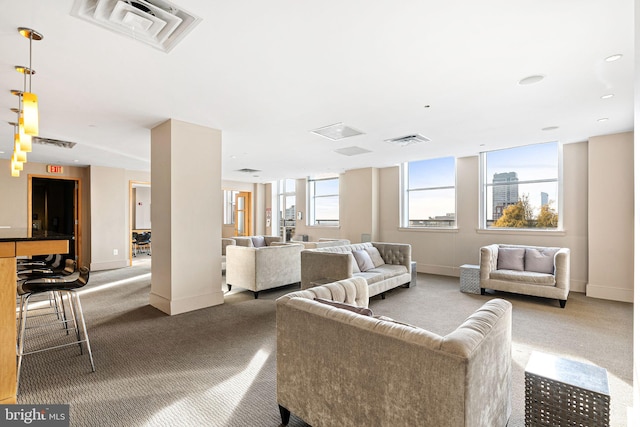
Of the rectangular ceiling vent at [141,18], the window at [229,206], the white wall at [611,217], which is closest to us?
the rectangular ceiling vent at [141,18]

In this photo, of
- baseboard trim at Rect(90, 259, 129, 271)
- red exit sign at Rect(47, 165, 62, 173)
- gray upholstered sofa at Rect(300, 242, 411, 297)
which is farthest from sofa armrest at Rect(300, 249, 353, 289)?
red exit sign at Rect(47, 165, 62, 173)

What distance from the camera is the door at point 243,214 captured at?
11297 mm

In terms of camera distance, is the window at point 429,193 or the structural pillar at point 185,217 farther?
the window at point 429,193

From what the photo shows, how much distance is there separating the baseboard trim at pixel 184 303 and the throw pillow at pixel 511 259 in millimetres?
4731

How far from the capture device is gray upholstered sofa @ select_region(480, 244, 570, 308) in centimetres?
454

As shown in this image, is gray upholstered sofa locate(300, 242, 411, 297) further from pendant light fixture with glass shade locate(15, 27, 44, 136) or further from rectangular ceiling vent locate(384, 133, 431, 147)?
pendant light fixture with glass shade locate(15, 27, 44, 136)

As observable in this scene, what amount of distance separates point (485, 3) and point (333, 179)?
7875 millimetres

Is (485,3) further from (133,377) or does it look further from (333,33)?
(133,377)

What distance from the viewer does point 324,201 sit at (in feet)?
32.8

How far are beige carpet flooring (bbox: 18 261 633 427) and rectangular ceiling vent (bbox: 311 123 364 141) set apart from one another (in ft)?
8.68

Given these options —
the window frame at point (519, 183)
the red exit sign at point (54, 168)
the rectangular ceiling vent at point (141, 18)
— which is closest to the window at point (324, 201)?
the window frame at point (519, 183)

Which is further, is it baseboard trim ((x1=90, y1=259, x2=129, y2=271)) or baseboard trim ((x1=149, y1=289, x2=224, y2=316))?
baseboard trim ((x1=90, y1=259, x2=129, y2=271))

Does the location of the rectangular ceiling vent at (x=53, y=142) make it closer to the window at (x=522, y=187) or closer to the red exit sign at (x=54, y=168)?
the red exit sign at (x=54, y=168)

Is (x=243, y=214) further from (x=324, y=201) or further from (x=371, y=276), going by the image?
(x=371, y=276)
